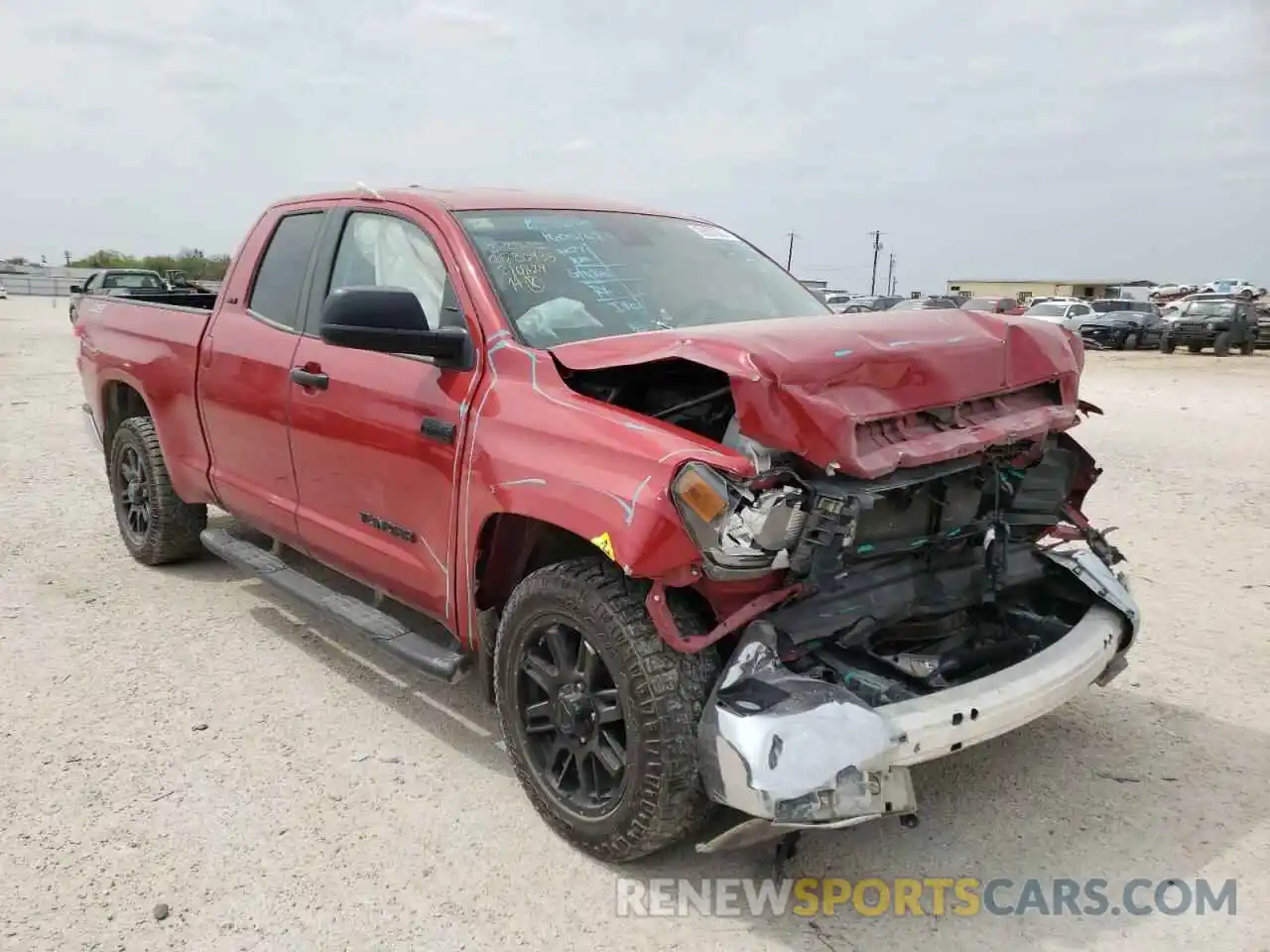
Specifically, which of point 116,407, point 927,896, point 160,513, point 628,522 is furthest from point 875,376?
point 116,407

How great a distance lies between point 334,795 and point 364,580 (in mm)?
899

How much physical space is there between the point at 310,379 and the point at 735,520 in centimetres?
212

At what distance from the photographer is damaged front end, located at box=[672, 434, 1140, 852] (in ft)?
8.04

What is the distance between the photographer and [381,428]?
352 centimetres

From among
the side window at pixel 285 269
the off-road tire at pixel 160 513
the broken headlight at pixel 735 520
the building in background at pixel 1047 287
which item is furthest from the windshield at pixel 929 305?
the building in background at pixel 1047 287

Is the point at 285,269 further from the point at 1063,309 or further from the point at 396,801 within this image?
the point at 1063,309

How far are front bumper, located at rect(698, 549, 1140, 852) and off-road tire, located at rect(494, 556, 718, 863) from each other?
83 mm

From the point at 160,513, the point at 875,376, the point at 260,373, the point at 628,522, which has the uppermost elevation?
the point at 875,376

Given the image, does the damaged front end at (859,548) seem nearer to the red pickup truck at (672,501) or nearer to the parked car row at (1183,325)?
the red pickup truck at (672,501)

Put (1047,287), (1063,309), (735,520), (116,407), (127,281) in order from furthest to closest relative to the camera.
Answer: (1047,287) < (1063,309) < (127,281) < (116,407) < (735,520)

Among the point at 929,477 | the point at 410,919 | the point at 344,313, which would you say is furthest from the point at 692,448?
the point at 410,919

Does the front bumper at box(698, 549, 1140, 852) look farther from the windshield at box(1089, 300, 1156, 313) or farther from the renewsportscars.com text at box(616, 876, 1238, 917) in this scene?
the windshield at box(1089, 300, 1156, 313)

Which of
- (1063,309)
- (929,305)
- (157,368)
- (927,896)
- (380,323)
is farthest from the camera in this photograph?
(1063,309)

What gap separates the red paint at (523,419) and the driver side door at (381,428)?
0.01m
